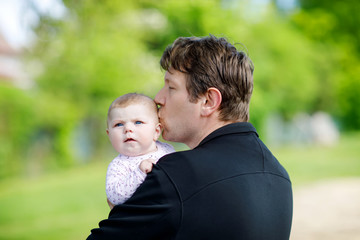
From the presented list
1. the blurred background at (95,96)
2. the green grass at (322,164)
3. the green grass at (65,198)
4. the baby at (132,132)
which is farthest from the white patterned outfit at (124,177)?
the green grass at (322,164)

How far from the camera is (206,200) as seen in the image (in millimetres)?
1337

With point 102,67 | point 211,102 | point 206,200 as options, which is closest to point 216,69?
point 211,102

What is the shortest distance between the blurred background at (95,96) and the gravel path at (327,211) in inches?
1.2

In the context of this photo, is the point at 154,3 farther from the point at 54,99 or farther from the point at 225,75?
the point at 225,75

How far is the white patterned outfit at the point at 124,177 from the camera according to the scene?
1583 millimetres

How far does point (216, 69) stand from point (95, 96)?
1338cm

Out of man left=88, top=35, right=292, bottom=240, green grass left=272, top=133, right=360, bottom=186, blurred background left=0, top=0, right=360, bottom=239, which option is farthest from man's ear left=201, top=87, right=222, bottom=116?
green grass left=272, top=133, right=360, bottom=186

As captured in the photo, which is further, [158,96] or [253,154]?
[158,96]

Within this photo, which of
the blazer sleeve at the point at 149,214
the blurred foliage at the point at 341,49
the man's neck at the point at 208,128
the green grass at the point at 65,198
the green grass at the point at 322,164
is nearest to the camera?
the blazer sleeve at the point at 149,214

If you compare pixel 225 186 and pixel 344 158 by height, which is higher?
pixel 344 158

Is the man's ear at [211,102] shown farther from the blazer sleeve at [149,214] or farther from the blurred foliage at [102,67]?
the blurred foliage at [102,67]

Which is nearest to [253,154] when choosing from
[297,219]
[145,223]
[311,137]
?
[145,223]

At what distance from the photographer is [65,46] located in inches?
514

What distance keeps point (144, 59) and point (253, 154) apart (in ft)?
46.8
